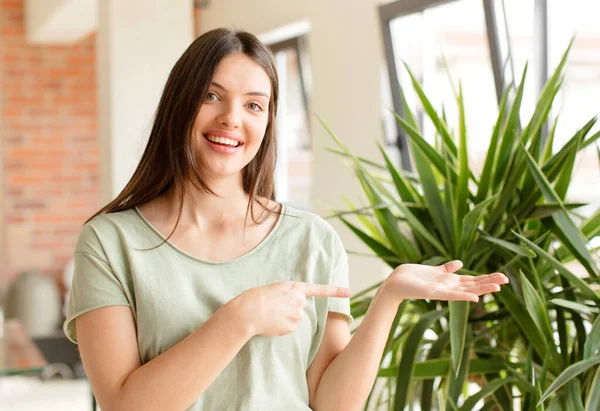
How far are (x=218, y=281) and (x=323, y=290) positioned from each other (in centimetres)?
20

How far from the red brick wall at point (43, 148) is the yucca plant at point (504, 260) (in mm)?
6045

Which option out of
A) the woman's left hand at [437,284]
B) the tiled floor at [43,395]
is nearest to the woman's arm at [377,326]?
the woman's left hand at [437,284]

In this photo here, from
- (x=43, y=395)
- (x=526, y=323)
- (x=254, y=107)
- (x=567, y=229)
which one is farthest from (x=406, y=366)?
(x=43, y=395)

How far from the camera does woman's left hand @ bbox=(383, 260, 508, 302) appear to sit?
1.67 meters

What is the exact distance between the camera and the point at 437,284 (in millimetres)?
1698

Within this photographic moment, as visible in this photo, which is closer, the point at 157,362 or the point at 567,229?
the point at 157,362

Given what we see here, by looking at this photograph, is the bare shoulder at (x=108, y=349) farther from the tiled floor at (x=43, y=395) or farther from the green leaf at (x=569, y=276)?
the tiled floor at (x=43, y=395)

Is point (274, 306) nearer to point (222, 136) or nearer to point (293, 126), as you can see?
point (222, 136)

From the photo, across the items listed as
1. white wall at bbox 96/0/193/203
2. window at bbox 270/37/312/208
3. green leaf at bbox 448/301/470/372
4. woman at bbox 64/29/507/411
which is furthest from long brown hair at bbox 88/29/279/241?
window at bbox 270/37/312/208

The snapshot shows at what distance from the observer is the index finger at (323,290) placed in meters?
1.65

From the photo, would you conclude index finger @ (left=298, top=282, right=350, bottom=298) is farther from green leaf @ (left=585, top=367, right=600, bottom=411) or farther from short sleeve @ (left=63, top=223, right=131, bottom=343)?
green leaf @ (left=585, top=367, right=600, bottom=411)

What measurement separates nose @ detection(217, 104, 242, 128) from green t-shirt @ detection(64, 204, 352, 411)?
0.82 feet

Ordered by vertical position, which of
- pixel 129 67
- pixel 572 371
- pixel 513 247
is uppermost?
pixel 129 67

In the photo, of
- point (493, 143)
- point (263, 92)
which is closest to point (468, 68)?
point (493, 143)
